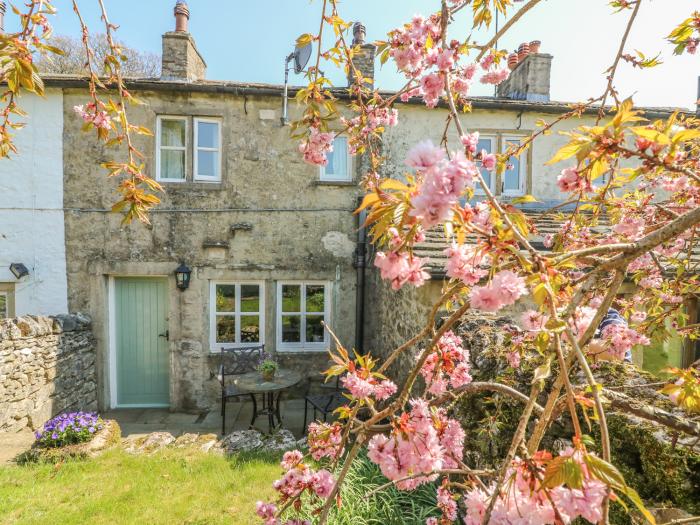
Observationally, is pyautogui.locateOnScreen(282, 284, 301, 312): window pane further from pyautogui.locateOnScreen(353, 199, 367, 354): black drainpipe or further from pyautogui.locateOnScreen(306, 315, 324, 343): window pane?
pyautogui.locateOnScreen(353, 199, 367, 354): black drainpipe

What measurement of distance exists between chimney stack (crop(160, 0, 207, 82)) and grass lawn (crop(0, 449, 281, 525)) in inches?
241

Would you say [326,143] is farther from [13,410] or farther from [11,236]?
[11,236]

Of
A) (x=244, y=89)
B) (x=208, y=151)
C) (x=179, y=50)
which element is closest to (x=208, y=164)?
(x=208, y=151)

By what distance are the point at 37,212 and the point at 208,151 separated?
10.0 feet

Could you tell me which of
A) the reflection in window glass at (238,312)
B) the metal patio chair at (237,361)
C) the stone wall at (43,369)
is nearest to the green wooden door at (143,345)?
the stone wall at (43,369)

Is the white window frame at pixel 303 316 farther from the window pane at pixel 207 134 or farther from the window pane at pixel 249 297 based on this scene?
the window pane at pixel 207 134

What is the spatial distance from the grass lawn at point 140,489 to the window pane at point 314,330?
2989 millimetres

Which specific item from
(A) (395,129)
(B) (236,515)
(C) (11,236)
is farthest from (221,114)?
(B) (236,515)

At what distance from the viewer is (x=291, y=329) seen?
7.28 metres

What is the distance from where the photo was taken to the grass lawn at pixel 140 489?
346 cm

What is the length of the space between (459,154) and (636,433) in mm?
1825

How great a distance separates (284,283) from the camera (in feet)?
23.7

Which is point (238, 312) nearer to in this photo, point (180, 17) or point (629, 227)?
point (180, 17)

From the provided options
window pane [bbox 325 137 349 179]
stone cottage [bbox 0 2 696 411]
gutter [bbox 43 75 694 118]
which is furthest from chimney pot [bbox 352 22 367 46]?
window pane [bbox 325 137 349 179]
